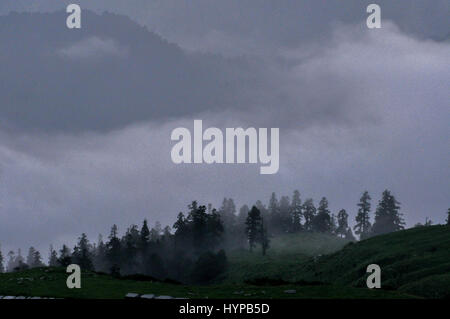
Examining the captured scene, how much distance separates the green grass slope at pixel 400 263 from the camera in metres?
59.6

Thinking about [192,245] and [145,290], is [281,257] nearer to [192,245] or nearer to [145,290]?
[192,245]

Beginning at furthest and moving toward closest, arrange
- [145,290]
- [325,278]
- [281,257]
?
[281,257]
[325,278]
[145,290]

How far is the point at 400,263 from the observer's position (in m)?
77.2

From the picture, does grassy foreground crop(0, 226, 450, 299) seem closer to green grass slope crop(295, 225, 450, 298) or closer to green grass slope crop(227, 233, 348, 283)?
green grass slope crop(295, 225, 450, 298)

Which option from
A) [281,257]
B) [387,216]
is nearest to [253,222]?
[281,257]

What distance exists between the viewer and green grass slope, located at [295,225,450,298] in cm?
5959

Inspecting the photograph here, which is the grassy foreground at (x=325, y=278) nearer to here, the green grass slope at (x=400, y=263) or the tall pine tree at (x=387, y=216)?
the green grass slope at (x=400, y=263)

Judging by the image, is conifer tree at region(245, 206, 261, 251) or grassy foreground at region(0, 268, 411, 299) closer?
grassy foreground at region(0, 268, 411, 299)

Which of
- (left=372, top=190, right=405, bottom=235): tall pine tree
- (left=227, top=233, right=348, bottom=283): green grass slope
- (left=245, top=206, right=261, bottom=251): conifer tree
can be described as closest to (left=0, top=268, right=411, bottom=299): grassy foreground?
(left=227, top=233, right=348, bottom=283): green grass slope

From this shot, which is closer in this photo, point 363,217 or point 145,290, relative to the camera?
point 145,290

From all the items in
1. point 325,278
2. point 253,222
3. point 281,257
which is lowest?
point 281,257
